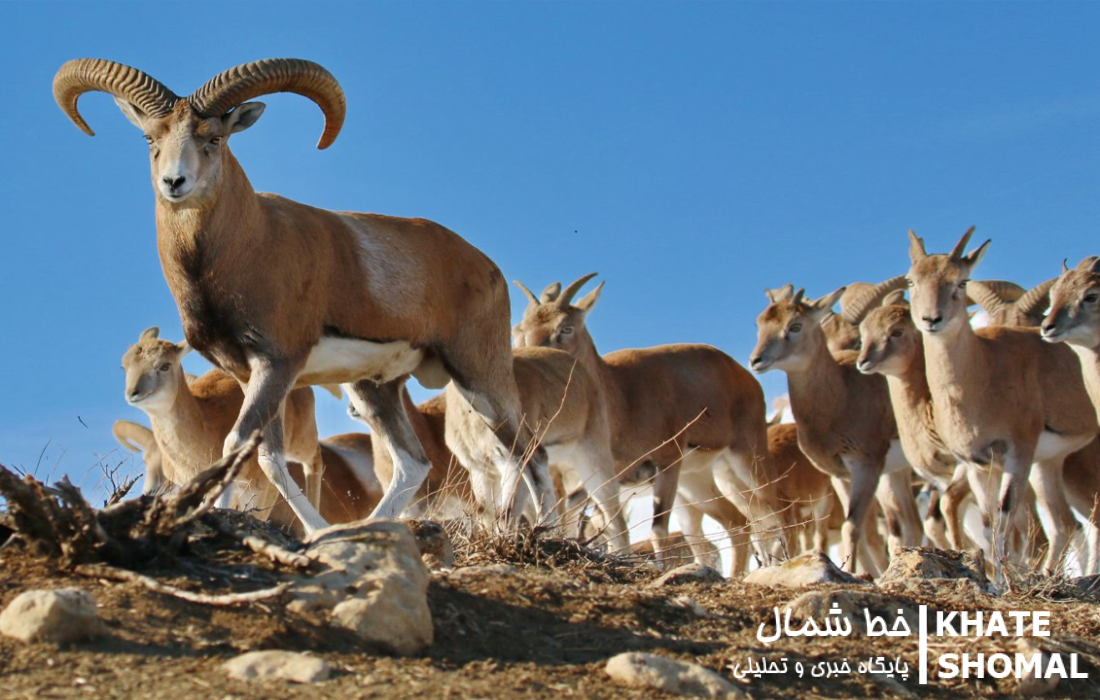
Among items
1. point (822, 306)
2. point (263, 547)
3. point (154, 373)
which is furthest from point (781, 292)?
point (263, 547)

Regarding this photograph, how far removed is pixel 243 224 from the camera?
Result: 342 inches

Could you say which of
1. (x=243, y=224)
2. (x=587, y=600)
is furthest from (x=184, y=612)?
(x=243, y=224)

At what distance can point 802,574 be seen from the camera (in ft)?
23.5

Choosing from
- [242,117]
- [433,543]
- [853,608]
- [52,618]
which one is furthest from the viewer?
[242,117]

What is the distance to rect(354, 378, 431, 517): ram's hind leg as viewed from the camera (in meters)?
9.90

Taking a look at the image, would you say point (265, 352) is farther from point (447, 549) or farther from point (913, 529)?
point (913, 529)

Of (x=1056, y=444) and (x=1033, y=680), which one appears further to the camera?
(x=1056, y=444)

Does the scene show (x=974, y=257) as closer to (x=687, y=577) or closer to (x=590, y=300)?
(x=590, y=300)

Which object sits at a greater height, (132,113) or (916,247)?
(916,247)

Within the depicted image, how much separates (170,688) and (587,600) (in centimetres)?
195

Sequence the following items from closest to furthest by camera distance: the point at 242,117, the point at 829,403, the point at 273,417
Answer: the point at 273,417 < the point at 242,117 < the point at 829,403

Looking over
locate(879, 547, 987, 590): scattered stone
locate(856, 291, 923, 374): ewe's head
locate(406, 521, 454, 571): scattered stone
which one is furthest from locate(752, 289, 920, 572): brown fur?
locate(406, 521, 454, 571): scattered stone

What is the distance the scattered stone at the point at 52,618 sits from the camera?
454 centimetres

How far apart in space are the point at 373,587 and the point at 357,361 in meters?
4.48
